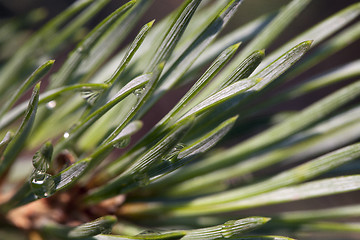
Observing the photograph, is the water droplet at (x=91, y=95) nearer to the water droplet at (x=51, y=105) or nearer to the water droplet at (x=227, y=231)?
the water droplet at (x=51, y=105)

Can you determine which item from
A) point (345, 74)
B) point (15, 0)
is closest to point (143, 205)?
point (345, 74)

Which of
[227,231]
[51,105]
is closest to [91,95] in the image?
[51,105]

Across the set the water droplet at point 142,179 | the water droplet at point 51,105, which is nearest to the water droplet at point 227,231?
the water droplet at point 142,179

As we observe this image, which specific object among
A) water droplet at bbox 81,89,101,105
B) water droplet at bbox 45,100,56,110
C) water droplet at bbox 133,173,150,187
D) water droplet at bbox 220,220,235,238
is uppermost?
water droplet at bbox 45,100,56,110

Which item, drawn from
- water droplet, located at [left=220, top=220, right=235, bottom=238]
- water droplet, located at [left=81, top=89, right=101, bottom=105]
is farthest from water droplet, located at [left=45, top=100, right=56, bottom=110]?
water droplet, located at [left=220, top=220, right=235, bottom=238]

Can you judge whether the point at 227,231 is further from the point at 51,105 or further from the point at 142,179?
the point at 51,105

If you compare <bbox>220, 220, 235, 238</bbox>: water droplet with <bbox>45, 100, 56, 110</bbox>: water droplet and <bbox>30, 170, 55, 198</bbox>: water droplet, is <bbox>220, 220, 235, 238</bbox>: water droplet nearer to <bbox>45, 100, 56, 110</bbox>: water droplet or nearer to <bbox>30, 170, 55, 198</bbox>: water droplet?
<bbox>30, 170, 55, 198</bbox>: water droplet

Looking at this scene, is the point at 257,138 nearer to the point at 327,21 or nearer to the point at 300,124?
the point at 300,124
